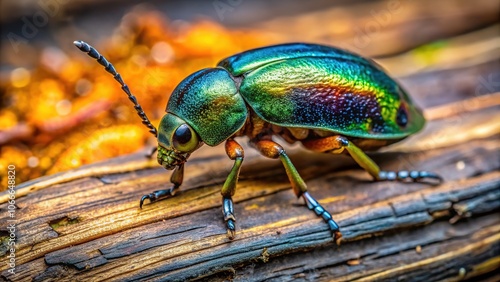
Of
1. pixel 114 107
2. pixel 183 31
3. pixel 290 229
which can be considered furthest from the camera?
pixel 183 31

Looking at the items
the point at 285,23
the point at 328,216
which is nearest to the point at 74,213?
the point at 328,216

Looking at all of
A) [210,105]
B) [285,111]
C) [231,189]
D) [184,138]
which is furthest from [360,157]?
[184,138]

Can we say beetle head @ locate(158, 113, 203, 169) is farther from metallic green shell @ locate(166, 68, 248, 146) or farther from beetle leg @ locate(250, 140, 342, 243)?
beetle leg @ locate(250, 140, 342, 243)

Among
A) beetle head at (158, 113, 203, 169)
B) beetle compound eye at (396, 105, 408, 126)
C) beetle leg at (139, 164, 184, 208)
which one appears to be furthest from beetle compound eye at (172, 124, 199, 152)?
beetle compound eye at (396, 105, 408, 126)

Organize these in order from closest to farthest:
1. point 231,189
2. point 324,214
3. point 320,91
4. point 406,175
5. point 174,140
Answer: point 174,140 → point 231,189 → point 324,214 → point 320,91 → point 406,175

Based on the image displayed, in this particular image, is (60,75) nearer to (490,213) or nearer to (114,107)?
(114,107)

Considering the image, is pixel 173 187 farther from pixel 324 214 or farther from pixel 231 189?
pixel 324 214

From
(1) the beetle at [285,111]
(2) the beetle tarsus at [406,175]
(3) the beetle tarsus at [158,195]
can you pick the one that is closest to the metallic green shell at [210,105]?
(1) the beetle at [285,111]
